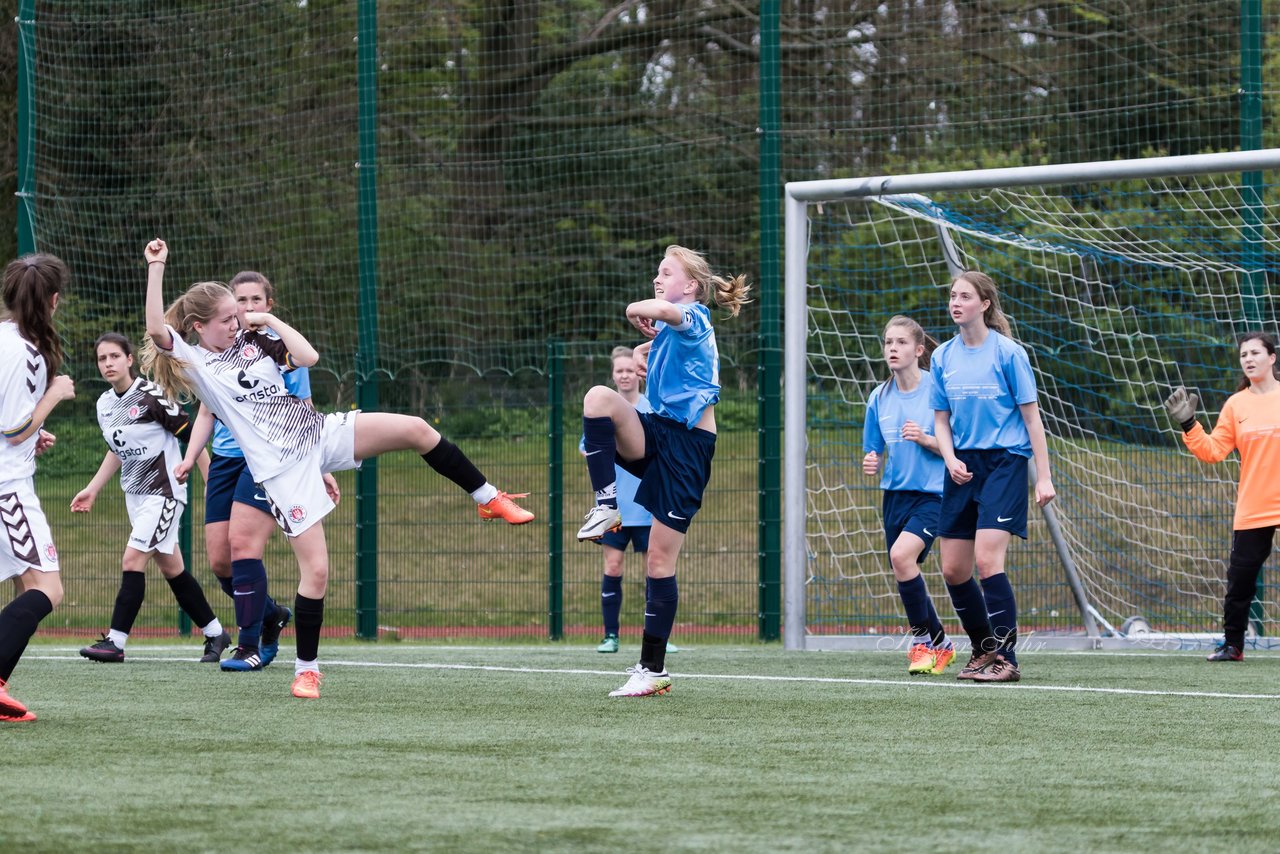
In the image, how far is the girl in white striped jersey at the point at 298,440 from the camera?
21.1ft

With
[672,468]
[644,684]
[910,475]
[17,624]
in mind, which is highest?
[672,468]

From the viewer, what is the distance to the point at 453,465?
21.2 feet

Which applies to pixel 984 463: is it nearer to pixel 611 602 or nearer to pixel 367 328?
pixel 611 602

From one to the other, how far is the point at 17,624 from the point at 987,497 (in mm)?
4124

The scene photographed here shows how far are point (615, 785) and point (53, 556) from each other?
2434 mm

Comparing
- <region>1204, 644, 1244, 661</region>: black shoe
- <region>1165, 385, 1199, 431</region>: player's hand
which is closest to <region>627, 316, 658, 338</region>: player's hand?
<region>1165, 385, 1199, 431</region>: player's hand

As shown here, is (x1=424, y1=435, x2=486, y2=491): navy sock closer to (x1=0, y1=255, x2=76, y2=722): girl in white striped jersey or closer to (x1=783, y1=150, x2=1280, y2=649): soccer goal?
(x1=0, y1=255, x2=76, y2=722): girl in white striped jersey

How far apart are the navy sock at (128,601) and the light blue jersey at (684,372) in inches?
154

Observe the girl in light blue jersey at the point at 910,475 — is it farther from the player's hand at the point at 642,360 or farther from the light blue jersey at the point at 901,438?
the player's hand at the point at 642,360

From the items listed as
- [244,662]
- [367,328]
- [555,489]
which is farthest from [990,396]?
[367,328]

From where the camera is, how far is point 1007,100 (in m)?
17.6

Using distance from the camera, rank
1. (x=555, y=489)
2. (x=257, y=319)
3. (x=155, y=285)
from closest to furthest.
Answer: (x=155, y=285) → (x=257, y=319) → (x=555, y=489)

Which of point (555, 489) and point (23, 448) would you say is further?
point (555, 489)

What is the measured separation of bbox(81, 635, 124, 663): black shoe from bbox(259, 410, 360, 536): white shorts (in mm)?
2797
